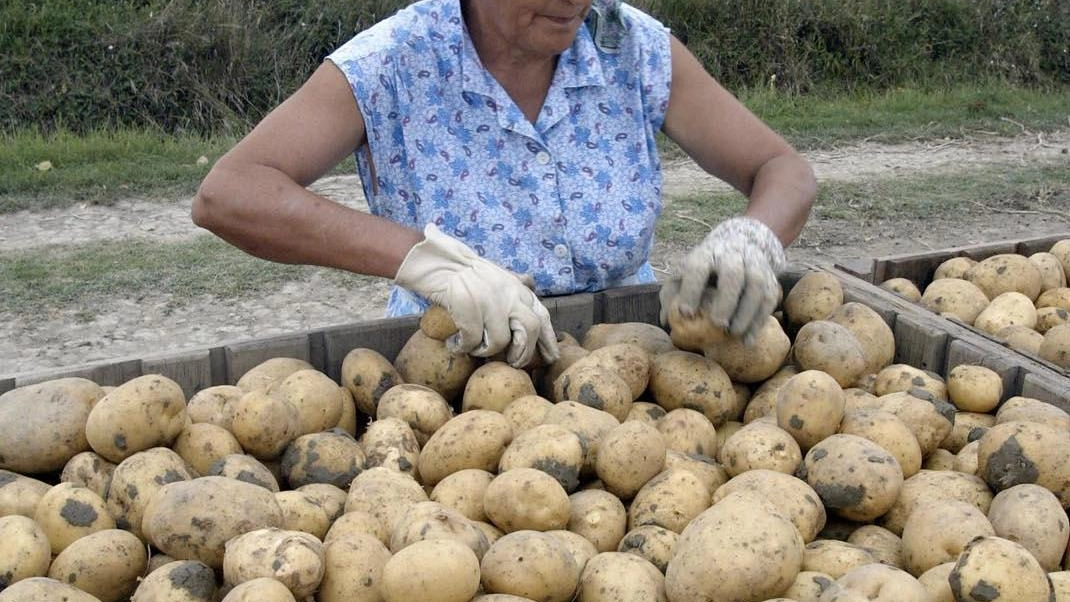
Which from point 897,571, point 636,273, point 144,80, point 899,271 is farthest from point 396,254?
point 144,80

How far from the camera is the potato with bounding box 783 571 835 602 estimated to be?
192cm

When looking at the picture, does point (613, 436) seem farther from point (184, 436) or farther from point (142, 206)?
point (142, 206)

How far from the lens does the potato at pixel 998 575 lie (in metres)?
1.82

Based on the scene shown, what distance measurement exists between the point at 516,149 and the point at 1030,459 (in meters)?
1.60

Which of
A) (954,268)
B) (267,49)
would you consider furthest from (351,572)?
(267,49)

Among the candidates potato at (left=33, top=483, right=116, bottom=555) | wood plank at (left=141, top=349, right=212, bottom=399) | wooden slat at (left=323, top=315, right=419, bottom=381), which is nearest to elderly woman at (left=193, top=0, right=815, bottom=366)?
wooden slat at (left=323, top=315, right=419, bottom=381)

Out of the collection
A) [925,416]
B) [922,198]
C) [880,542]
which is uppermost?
[925,416]

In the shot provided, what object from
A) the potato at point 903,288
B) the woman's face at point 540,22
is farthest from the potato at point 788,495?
the potato at point 903,288

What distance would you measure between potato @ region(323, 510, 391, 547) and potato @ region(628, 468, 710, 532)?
0.48m

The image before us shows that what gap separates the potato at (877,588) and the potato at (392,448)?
0.95m

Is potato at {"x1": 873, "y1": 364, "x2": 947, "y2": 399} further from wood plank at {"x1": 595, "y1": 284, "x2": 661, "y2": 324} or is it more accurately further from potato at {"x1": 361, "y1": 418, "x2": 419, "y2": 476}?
potato at {"x1": 361, "y1": 418, "x2": 419, "y2": 476}

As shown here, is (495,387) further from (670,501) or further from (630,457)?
(670,501)

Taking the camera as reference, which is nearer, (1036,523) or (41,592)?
(41,592)

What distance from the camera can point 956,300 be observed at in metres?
3.44
